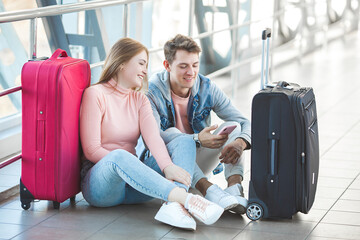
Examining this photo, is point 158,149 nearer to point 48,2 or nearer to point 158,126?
point 158,126

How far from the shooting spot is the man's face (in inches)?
116

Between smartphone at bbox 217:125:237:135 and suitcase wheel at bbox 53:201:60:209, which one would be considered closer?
suitcase wheel at bbox 53:201:60:209

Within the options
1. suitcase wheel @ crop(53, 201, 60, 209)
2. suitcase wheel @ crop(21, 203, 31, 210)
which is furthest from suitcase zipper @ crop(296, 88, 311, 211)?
suitcase wheel @ crop(21, 203, 31, 210)

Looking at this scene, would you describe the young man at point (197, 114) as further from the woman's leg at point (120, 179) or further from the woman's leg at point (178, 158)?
the woman's leg at point (120, 179)

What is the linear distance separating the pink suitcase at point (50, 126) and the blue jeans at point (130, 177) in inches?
→ 4.2

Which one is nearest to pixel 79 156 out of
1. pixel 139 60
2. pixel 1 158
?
pixel 139 60

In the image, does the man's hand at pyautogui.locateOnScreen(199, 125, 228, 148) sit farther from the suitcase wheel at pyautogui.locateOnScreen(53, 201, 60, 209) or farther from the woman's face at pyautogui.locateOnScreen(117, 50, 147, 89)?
the suitcase wheel at pyautogui.locateOnScreen(53, 201, 60, 209)

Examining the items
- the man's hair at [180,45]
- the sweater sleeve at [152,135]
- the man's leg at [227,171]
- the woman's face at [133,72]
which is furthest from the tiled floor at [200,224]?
the man's hair at [180,45]

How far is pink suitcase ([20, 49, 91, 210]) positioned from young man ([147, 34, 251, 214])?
0.40 m

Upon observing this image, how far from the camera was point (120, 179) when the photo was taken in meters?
2.68

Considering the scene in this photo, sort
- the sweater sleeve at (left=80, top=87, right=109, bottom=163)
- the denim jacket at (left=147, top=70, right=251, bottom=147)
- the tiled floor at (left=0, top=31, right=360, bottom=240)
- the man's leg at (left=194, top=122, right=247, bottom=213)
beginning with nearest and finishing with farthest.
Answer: the tiled floor at (left=0, top=31, right=360, bottom=240), the sweater sleeve at (left=80, top=87, right=109, bottom=163), the man's leg at (left=194, top=122, right=247, bottom=213), the denim jacket at (left=147, top=70, right=251, bottom=147)

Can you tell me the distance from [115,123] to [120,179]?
0.25 metres

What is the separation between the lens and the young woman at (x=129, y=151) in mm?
2582

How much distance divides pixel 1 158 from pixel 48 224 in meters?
1.24
